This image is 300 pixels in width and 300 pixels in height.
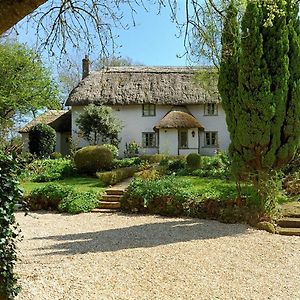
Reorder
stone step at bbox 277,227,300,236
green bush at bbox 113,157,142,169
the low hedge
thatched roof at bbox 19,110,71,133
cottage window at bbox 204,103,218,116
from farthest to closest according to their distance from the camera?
thatched roof at bbox 19,110,71,133 < cottage window at bbox 204,103,218,116 < green bush at bbox 113,157,142,169 < the low hedge < stone step at bbox 277,227,300,236

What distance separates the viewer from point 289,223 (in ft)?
32.0

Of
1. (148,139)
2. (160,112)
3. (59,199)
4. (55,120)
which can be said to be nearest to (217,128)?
(160,112)

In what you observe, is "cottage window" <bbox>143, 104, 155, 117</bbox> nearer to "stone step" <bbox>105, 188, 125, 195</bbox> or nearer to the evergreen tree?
"stone step" <bbox>105, 188, 125, 195</bbox>

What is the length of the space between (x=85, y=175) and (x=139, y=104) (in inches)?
482

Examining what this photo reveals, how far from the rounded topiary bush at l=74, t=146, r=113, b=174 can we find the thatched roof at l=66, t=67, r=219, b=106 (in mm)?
11298

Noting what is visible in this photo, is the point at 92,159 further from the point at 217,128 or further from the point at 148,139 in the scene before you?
the point at 217,128

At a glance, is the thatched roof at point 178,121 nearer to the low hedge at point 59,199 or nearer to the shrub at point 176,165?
the shrub at point 176,165

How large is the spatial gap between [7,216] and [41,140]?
26937 millimetres

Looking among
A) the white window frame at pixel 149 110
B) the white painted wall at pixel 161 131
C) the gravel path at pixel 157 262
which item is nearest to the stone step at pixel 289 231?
the gravel path at pixel 157 262

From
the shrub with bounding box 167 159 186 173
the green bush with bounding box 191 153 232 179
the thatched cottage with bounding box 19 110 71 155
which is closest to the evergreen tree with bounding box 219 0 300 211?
the green bush with bounding box 191 153 232 179

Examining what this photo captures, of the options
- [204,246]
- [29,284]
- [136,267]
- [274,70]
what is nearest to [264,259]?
[204,246]

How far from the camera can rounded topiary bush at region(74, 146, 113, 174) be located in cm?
1994

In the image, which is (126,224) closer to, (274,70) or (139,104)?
(274,70)

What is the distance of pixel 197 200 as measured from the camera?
11.2m
